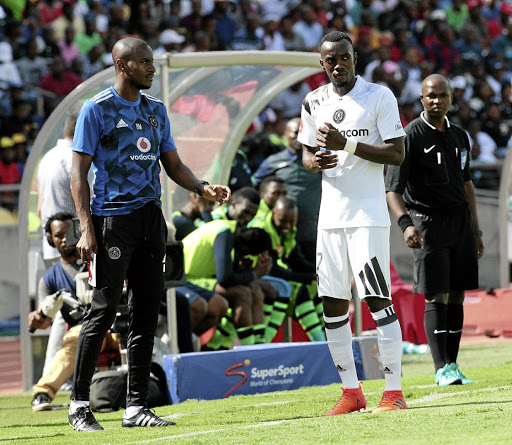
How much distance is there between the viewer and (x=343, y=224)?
6418mm

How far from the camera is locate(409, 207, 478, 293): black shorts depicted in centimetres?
801

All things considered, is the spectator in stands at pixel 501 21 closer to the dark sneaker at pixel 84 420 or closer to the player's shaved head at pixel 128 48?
the player's shaved head at pixel 128 48

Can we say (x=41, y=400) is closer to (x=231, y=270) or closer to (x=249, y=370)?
(x=249, y=370)

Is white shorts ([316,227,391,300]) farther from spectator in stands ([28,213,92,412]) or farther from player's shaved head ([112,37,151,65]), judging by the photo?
spectator in stands ([28,213,92,412])

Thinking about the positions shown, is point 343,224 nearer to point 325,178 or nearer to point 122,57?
point 325,178

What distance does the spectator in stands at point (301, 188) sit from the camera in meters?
11.5

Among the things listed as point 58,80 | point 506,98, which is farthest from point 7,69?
point 506,98

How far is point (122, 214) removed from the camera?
6.28m

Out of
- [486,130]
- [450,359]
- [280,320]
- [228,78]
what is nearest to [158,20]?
[486,130]

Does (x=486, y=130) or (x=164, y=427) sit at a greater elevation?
(x=486, y=130)

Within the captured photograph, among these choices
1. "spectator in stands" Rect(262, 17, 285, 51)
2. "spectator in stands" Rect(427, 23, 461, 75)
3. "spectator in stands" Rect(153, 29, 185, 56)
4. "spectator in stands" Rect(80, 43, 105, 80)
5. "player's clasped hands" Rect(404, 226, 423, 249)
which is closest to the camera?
"player's clasped hands" Rect(404, 226, 423, 249)

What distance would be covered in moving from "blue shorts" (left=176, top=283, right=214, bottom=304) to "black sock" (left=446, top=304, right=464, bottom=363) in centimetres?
250

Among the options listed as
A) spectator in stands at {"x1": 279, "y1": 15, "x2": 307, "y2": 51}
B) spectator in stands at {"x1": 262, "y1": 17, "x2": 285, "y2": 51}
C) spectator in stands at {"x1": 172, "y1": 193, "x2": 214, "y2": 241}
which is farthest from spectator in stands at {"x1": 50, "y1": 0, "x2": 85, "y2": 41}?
spectator in stands at {"x1": 172, "y1": 193, "x2": 214, "y2": 241}

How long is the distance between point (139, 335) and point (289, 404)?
1404mm
